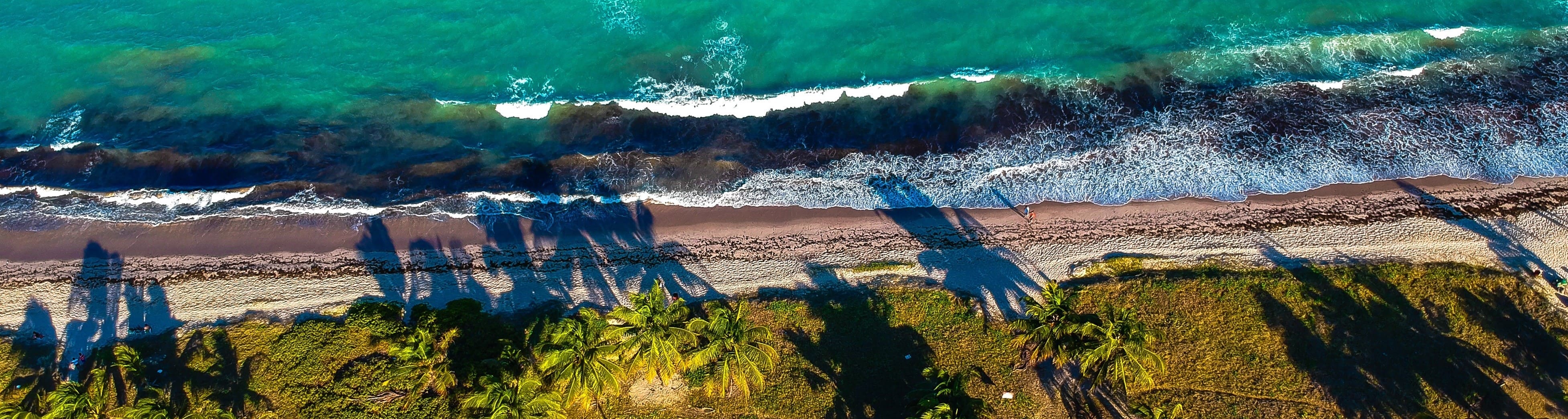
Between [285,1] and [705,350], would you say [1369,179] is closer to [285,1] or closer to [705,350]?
[705,350]

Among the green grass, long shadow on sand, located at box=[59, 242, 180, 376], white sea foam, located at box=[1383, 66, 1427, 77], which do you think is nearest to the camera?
long shadow on sand, located at box=[59, 242, 180, 376]

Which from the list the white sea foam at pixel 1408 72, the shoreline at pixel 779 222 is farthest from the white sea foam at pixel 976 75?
the white sea foam at pixel 1408 72

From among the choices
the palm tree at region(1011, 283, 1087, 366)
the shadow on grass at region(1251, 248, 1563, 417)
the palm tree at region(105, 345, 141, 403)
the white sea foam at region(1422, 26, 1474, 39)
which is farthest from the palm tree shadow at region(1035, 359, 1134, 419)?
the palm tree at region(105, 345, 141, 403)

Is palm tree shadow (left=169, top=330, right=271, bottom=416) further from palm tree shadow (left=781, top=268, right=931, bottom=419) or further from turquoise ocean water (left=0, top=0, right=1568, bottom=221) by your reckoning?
palm tree shadow (left=781, top=268, right=931, bottom=419)

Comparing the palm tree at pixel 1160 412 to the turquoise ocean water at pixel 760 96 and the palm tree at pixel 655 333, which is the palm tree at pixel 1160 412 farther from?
the palm tree at pixel 655 333

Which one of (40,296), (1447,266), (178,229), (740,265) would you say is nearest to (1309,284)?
(1447,266)

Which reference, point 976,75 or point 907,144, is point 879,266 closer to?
point 907,144

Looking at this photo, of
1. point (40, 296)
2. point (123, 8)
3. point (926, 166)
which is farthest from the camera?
point (123, 8)
